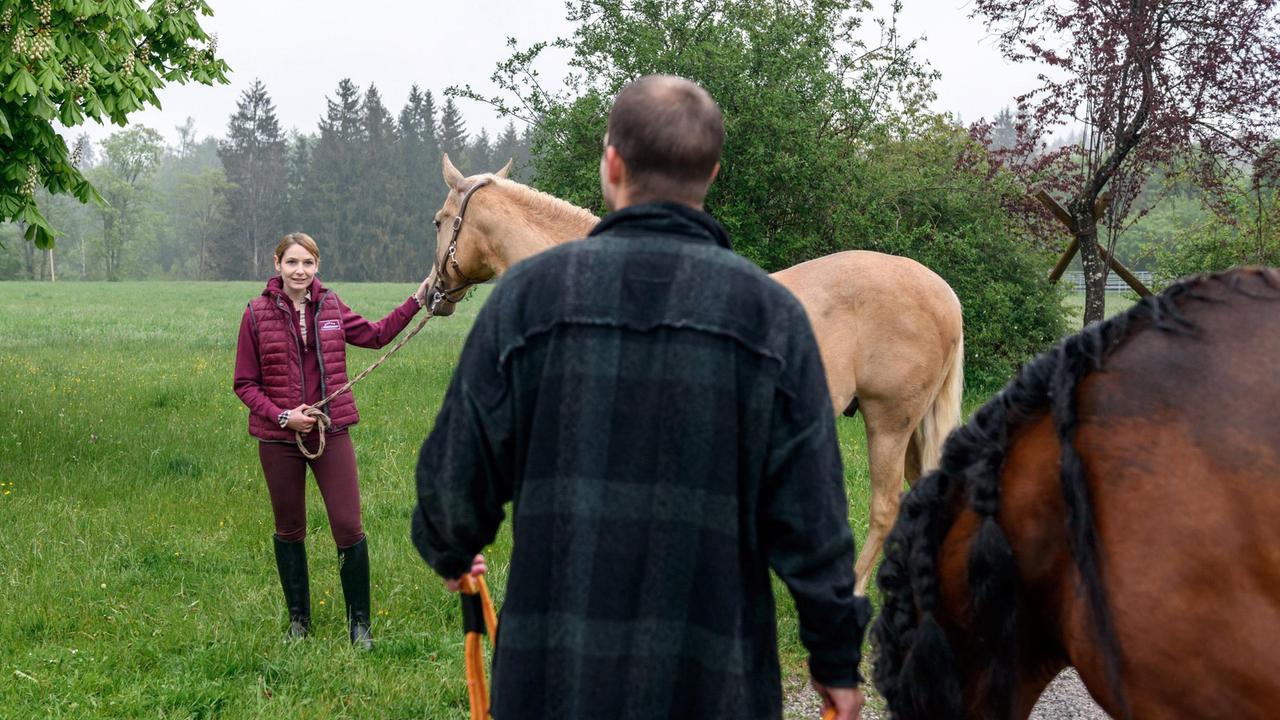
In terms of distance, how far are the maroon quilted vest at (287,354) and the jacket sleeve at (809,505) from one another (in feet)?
10.4

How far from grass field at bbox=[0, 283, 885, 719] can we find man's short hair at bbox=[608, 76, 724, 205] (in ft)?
10.0

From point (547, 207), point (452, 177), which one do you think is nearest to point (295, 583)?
point (547, 207)

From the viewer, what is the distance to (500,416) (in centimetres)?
187

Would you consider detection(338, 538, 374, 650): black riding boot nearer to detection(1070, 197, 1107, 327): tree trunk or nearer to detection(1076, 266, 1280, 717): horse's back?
detection(1076, 266, 1280, 717): horse's back

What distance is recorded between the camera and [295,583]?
4867mm

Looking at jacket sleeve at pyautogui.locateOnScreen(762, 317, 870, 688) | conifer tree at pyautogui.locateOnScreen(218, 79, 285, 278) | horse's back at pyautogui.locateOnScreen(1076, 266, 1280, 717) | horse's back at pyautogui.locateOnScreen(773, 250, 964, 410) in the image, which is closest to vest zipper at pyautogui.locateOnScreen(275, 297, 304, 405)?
horse's back at pyautogui.locateOnScreen(773, 250, 964, 410)

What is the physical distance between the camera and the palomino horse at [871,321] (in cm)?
566

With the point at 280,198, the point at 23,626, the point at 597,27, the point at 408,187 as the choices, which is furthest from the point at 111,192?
the point at 23,626

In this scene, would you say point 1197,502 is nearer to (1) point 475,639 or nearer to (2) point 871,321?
(1) point 475,639

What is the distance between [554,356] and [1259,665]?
4.20 feet

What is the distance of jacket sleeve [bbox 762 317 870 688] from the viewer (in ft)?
5.95

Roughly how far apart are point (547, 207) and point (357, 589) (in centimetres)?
223

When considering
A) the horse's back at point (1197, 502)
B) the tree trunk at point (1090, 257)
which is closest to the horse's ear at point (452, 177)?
the horse's back at point (1197, 502)

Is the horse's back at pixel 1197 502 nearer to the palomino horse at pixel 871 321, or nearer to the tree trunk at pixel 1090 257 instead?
the palomino horse at pixel 871 321
